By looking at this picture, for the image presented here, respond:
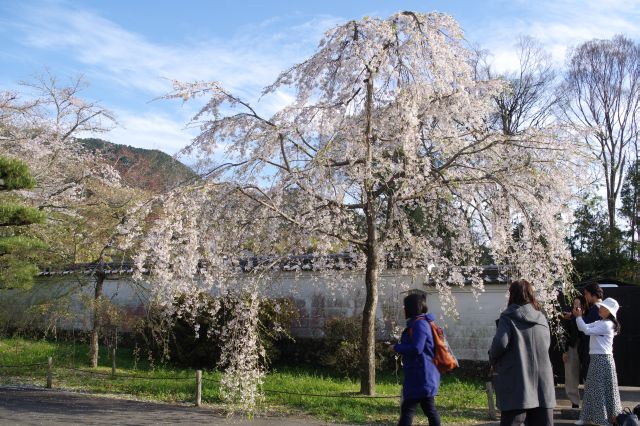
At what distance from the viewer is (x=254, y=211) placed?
9516 millimetres

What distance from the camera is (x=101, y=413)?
896 centimetres

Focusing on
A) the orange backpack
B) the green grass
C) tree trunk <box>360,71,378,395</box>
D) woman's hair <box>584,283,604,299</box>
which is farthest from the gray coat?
tree trunk <box>360,71,378,395</box>

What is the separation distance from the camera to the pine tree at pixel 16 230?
10.7m

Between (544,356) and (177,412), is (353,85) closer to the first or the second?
(544,356)

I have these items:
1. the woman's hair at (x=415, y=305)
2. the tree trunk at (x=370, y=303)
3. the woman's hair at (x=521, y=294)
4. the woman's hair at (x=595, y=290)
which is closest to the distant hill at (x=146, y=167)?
the tree trunk at (x=370, y=303)

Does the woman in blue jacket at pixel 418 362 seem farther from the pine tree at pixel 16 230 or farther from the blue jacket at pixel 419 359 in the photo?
the pine tree at pixel 16 230

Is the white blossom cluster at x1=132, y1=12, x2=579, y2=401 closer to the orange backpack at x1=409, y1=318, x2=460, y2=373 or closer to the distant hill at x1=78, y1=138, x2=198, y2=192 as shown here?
the orange backpack at x1=409, y1=318, x2=460, y2=373

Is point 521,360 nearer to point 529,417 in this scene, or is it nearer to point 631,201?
point 529,417

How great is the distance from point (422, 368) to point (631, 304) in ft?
20.9

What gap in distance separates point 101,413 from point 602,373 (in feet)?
23.2

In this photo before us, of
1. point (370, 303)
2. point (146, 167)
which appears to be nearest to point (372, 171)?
point (370, 303)

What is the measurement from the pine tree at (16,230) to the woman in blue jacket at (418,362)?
26.3ft

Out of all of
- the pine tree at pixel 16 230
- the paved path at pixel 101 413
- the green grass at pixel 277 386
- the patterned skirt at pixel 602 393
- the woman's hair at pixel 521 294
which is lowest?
the paved path at pixel 101 413

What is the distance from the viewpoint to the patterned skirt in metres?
7.04
